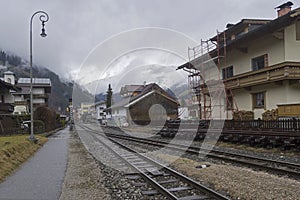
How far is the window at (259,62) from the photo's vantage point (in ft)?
71.0

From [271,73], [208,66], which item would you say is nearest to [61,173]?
[271,73]

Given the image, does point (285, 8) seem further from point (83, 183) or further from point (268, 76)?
point (83, 183)

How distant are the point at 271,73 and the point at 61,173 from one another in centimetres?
1459

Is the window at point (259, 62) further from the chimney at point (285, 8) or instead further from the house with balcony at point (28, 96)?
the house with balcony at point (28, 96)

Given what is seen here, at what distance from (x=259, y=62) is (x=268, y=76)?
319cm

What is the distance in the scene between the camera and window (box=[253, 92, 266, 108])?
72.7 ft

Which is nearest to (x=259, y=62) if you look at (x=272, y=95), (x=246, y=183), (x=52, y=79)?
(x=272, y=95)

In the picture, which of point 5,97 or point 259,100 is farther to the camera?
point 5,97

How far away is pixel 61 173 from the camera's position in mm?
10125

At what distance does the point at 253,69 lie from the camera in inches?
925

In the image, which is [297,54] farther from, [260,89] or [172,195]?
[172,195]

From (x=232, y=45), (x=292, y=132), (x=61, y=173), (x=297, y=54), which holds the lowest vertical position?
(x=61, y=173)

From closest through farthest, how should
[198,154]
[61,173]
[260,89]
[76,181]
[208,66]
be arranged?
[76,181], [61,173], [198,154], [260,89], [208,66]

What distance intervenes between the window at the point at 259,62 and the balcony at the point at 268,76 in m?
1.18
